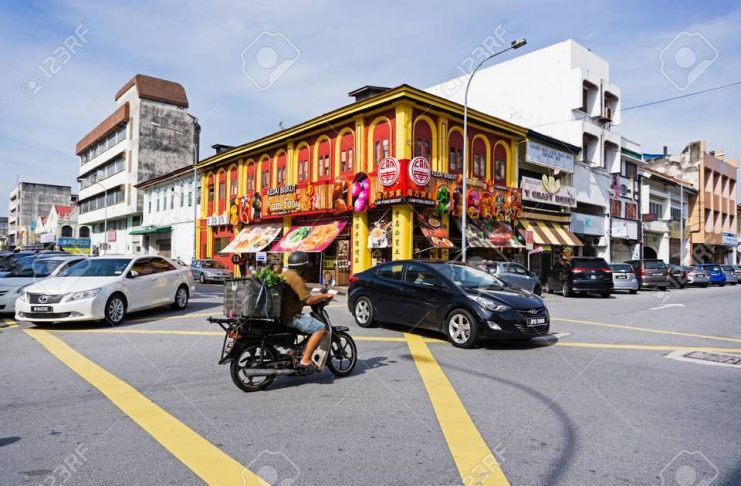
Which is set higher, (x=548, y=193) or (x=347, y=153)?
(x=347, y=153)

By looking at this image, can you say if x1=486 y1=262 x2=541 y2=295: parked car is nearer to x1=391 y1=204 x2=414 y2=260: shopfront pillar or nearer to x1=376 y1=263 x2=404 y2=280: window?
x1=391 y1=204 x2=414 y2=260: shopfront pillar

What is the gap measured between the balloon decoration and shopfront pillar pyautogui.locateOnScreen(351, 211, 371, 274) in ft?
1.64

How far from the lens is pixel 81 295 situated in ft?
32.9

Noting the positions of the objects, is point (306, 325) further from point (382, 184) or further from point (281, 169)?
point (281, 169)

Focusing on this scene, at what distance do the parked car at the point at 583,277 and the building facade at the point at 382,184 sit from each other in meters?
4.51

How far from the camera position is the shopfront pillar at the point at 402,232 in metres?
21.6

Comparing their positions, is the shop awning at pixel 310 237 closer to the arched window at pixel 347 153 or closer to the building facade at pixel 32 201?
the arched window at pixel 347 153

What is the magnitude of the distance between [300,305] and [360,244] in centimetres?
1774

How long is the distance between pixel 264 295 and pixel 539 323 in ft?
16.2

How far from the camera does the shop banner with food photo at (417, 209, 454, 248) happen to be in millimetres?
22078

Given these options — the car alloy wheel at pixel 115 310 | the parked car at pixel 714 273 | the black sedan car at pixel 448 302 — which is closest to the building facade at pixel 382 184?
the black sedan car at pixel 448 302

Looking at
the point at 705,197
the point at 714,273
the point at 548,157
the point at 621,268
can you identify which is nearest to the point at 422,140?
the point at 548,157

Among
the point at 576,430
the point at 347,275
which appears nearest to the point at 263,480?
the point at 576,430

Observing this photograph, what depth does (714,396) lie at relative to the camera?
5.57m
